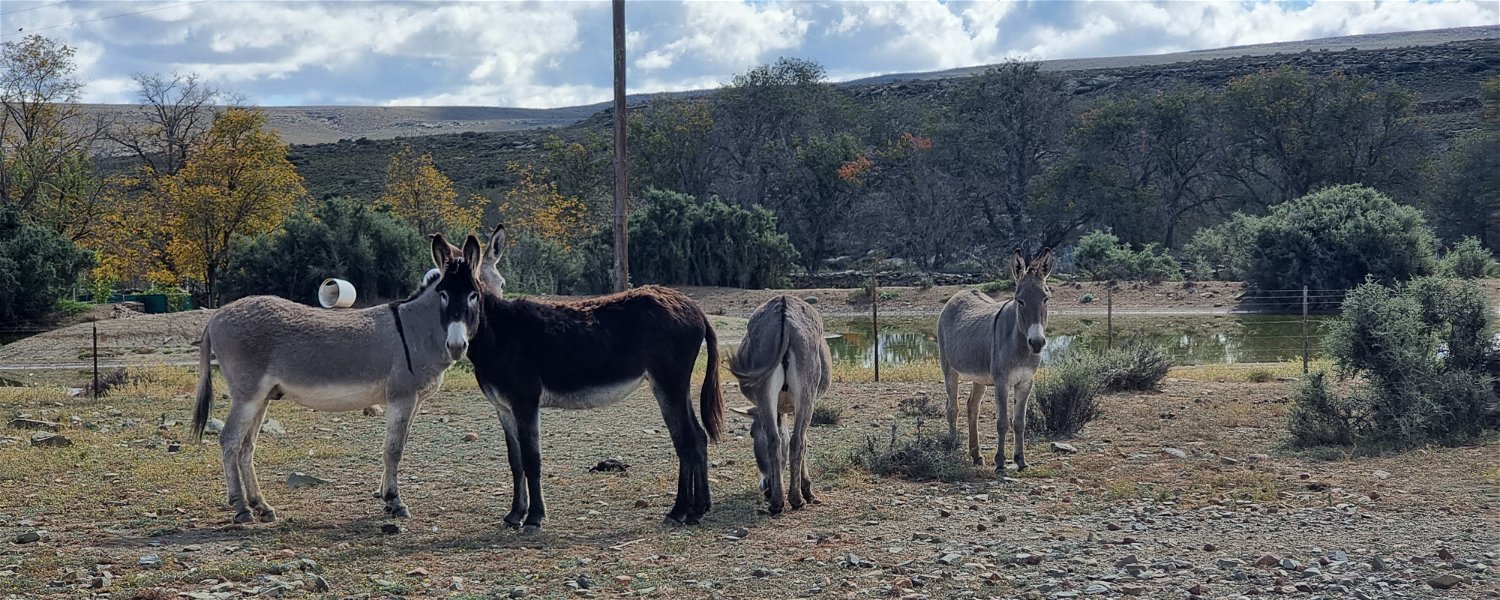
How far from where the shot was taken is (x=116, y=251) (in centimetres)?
4416

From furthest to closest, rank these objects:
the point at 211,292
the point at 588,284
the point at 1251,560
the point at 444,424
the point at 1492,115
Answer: the point at 1492,115, the point at 588,284, the point at 211,292, the point at 444,424, the point at 1251,560

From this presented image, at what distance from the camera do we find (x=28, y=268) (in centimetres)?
3309

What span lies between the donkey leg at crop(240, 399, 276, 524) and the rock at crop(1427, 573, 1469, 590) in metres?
7.49

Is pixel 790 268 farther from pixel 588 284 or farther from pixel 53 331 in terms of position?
pixel 53 331

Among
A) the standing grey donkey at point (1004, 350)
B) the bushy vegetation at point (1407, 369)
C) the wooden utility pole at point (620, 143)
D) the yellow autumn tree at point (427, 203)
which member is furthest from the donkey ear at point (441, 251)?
the yellow autumn tree at point (427, 203)

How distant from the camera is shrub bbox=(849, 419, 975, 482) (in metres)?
10.0

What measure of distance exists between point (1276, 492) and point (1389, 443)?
2957 millimetres

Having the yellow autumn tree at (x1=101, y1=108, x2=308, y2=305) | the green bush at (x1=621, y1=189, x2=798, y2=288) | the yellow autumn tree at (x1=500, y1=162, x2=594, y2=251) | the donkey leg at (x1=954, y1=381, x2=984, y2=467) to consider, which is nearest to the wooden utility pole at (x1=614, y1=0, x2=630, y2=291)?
the donkey leg at (x1=954, y1=381, x2=984, y2=467)

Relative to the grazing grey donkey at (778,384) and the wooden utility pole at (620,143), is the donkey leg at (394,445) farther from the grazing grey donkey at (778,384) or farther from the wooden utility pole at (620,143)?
the wooden utility pole at (620,143)

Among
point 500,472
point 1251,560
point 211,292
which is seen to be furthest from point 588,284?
point 1251,560

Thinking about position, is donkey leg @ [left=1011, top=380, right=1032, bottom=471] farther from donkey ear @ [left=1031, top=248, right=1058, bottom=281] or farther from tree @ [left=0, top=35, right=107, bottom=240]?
tree @ [left=0, top=35, right=107, bottom=240]

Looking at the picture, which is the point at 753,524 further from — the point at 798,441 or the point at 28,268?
the point at 28,268

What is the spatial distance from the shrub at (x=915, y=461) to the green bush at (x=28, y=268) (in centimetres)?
3105

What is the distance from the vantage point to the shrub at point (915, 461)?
32.8 feet
